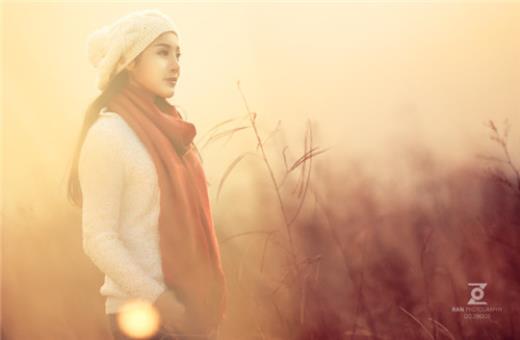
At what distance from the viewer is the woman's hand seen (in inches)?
76.2

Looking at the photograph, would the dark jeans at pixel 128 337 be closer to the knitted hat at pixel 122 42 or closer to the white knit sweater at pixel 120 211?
the white knit sweater at pixel 120 211

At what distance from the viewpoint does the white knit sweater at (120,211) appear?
6.21 feet

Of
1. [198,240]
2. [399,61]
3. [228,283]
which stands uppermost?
[399,61]

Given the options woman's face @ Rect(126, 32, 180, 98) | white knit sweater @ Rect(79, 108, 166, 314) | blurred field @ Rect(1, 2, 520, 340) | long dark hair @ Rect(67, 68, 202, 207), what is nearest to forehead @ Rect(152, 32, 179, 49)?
woman's face @ Rect(126, 32, 180, 98)

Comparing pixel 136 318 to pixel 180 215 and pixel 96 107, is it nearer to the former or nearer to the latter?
pixel 180 215

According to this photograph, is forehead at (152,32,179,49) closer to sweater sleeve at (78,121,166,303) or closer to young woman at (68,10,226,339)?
young woman at (68,10,226,339)

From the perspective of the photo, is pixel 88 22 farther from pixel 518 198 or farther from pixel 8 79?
pixel 518 198

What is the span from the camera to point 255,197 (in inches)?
102

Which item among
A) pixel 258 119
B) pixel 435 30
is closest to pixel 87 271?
pixel 258 119

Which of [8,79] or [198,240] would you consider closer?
[198,240]

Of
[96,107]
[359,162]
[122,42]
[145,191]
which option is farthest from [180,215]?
[359,162]

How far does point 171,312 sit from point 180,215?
0.28 metres

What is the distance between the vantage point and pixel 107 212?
1932mm

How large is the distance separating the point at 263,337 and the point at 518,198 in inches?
42.7
